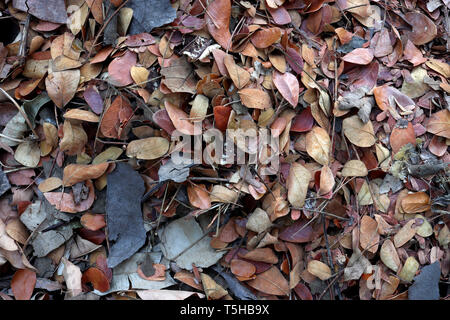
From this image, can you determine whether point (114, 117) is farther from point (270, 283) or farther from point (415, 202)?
point (415, 202)

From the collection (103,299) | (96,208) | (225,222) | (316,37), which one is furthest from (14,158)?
(316,37)

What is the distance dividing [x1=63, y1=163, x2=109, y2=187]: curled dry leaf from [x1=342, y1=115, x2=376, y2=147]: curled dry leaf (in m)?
0.60

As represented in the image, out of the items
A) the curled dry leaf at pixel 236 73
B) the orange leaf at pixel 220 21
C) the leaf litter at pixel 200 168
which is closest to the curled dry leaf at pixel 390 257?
the leaf litter at pixel 200 168

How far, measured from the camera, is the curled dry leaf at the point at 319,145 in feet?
3.44

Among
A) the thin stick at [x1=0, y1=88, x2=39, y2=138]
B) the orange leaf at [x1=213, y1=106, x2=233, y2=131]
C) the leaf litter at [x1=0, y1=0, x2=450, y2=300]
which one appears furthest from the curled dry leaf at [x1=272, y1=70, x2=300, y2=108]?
the thin stick at [x1=0, y1=88, x2=39, y2=138]

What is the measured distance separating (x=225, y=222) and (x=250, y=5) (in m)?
0.55

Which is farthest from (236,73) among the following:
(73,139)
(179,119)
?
(73,139)

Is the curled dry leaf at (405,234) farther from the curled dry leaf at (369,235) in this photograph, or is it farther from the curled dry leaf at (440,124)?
the curled dry leaf at (440,124)

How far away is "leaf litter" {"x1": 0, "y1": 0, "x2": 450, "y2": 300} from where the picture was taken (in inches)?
40.1

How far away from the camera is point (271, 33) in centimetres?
105

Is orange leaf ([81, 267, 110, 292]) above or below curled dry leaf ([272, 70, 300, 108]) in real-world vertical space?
below

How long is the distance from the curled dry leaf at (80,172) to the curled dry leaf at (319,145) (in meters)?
0.50

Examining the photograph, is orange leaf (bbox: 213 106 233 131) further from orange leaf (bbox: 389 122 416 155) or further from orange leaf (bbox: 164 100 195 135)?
orange leaf (bbox: 389 122 416 155)

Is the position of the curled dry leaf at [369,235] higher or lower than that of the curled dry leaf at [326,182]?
lower
